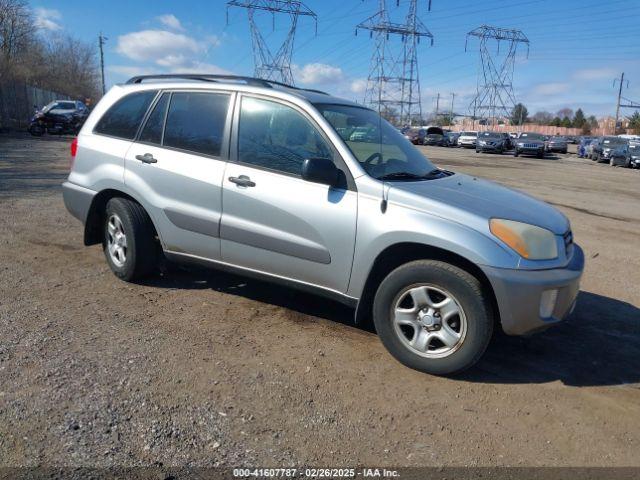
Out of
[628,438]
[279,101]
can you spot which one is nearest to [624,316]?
[628,438]

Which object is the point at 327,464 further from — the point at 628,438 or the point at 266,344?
the point at 628,438

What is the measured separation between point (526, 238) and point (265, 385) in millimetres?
1894

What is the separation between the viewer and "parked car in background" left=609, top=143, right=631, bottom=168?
96.4ft

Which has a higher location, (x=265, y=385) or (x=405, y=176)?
(x=405, y=176)

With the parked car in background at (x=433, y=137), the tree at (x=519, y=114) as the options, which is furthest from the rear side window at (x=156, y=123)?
the tree at (x=519, y=114)

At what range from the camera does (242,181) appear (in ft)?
13.6

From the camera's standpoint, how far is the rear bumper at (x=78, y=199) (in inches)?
201

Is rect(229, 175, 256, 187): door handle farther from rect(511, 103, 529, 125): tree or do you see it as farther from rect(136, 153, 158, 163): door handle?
rect(511, 103, 529, 125): tree

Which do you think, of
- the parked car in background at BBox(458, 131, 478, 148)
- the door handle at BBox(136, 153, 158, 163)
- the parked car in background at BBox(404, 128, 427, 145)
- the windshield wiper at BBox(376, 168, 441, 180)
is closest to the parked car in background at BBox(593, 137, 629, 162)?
the parked car in background at BBox(458, 131, 478, 148)

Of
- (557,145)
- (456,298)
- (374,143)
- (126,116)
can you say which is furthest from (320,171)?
(557,145)

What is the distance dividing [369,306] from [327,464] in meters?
1.43

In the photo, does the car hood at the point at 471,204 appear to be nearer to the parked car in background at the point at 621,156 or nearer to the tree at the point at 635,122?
the parked car in background at the point at 621,156

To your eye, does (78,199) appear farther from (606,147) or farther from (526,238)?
(606,147)

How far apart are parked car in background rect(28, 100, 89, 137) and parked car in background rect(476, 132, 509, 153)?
26.0 metres
